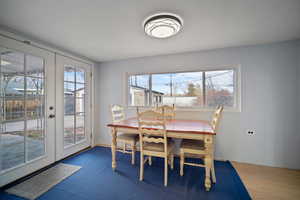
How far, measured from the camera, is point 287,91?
2.27m

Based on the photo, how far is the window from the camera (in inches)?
105

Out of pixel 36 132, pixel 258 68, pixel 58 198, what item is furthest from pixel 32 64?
pixel 258 68

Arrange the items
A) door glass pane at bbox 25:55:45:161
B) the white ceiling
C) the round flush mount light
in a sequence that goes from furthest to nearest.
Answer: door glass pane at bbox 25:55:45:161
the round flush mount light
the white ceiling

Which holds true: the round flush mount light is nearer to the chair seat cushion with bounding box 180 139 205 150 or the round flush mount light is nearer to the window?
the window

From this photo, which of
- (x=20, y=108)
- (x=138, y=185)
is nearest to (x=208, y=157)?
(x=138, y=185)

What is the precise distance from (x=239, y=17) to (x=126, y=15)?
4.58ft

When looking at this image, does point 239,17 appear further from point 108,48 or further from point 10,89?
point 10,89

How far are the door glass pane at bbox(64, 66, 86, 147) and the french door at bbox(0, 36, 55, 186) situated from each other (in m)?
0.29

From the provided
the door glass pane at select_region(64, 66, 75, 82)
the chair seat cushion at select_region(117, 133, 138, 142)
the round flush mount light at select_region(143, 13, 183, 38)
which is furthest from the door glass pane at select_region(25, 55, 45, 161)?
the round flush mount light at select_region(143, 13, 183, 38)

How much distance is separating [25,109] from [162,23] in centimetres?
239

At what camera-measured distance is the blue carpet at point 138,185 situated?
5.46 feet

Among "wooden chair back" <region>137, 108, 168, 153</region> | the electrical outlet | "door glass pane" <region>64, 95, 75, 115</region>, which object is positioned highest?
"door glass pane" <region>64, 95, 75, 115</region>

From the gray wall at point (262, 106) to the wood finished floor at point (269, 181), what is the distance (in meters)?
0.16

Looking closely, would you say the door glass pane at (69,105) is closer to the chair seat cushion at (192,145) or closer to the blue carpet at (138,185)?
the blue carpet at (138,185)
